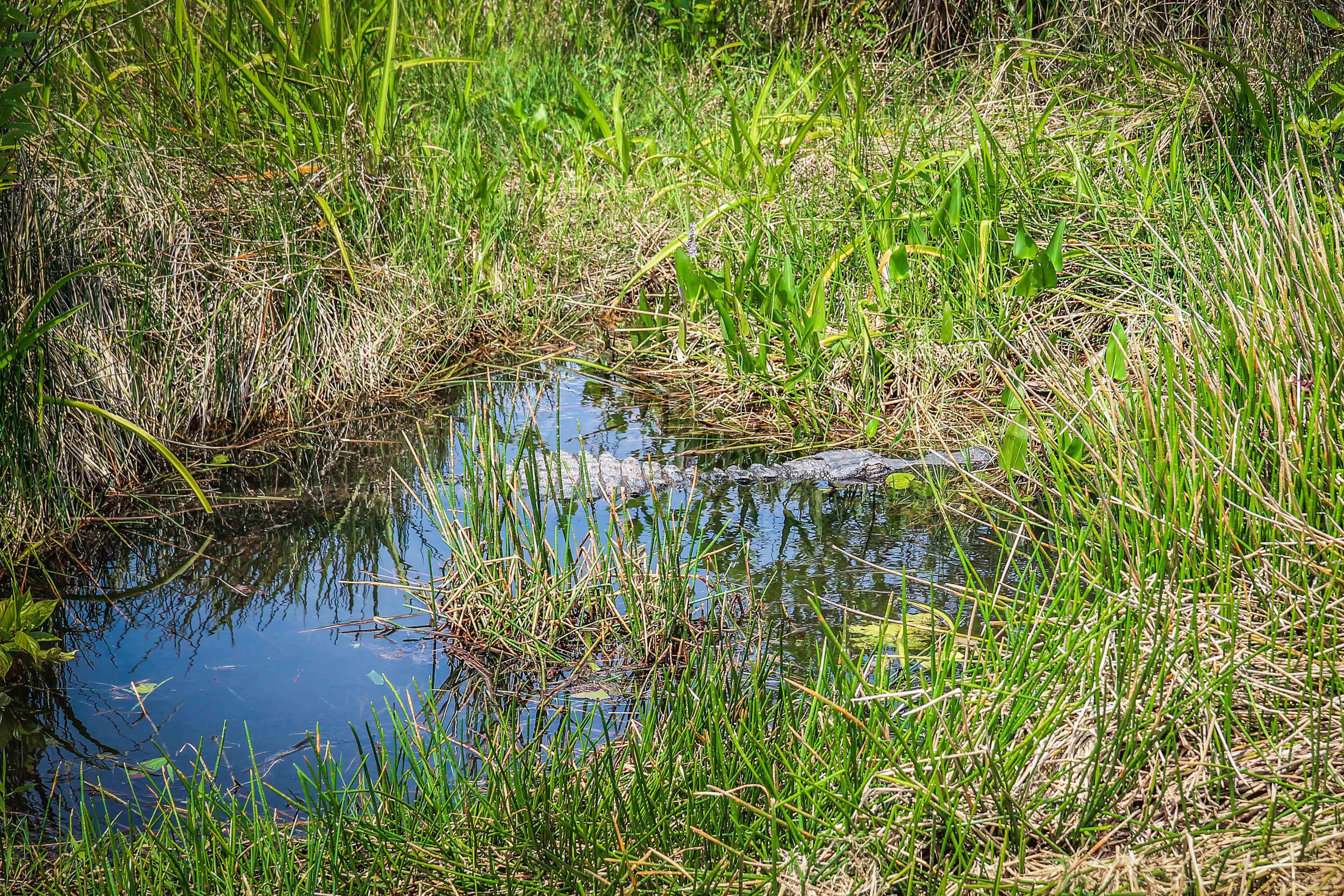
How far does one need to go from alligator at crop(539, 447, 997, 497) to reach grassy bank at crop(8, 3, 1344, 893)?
14cm

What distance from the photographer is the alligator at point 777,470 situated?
11.3ft

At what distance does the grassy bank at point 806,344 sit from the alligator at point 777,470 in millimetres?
136

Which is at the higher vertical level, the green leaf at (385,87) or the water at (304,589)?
the green leaf at (385,87)

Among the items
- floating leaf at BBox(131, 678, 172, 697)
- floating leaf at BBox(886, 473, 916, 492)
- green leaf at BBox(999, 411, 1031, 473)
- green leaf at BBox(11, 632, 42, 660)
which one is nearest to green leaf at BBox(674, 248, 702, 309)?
floating leaf at BBox(886, 473, 916, 492)

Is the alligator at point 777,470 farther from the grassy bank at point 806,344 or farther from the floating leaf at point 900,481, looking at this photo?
the grassy bank at point 806,344

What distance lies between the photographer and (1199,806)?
5.41 feet

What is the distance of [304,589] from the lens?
2.87m

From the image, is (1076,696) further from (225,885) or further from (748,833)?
(225,885)

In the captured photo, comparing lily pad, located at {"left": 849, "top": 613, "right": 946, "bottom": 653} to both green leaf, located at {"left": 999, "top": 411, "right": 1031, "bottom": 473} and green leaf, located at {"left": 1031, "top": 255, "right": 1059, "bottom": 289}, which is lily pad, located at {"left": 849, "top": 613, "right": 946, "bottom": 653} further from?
green leaf, located at {"left": 1031, "top": 255, "right": 1059, "bottom": 289}

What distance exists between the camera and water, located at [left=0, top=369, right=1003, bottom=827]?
2.28 meters

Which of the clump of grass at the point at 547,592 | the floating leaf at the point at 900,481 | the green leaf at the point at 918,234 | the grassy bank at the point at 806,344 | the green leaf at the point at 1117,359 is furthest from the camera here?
the green leaf at the point at 918,234

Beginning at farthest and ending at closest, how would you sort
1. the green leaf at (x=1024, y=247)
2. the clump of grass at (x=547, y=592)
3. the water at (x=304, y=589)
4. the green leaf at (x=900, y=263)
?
the green leaf at (x=900, y=263)
the green leaf at (x=1024, y=247)
the clump of grass at (x=547, y=592)
the water at (x=304, y=589)

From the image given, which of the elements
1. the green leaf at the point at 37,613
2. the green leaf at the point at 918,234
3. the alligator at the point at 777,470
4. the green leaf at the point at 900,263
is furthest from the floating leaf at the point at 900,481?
the green leaf at the point at 37,613

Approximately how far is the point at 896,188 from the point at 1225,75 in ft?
5.02
